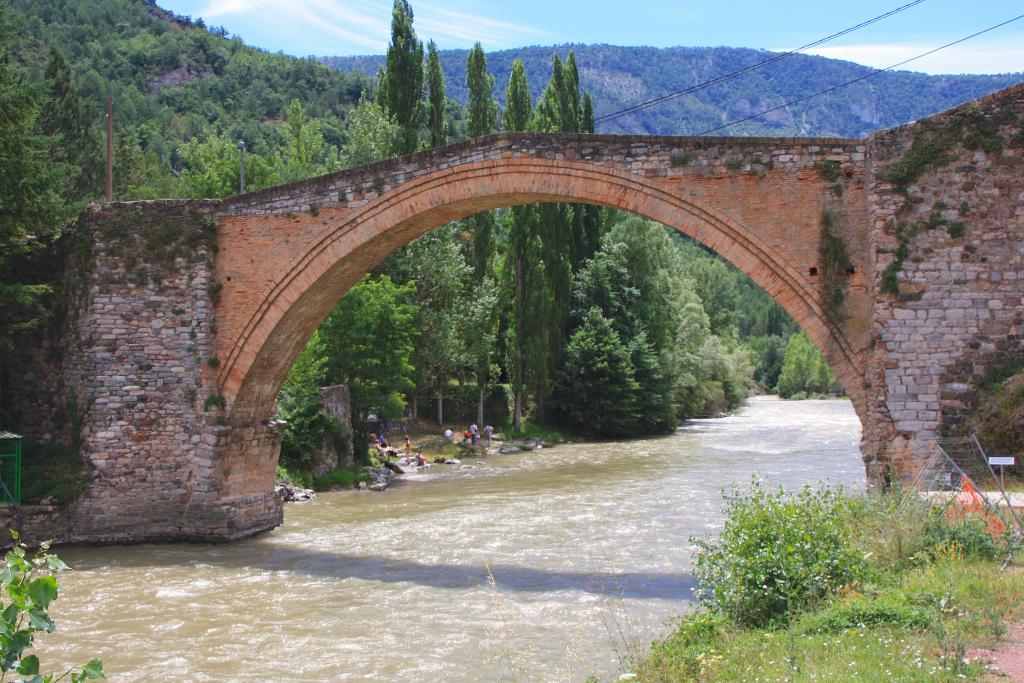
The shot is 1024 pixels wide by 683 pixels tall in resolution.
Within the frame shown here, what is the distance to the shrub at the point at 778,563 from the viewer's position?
18.3 ft

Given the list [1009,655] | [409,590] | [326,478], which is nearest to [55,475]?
[409,590]

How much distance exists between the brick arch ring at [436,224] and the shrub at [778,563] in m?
3.80

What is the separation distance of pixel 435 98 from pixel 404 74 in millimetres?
1334

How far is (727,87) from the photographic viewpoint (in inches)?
6727

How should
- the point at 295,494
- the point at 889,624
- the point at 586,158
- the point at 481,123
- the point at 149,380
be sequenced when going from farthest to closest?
1. the point at 481,123
2. the point at 295,494
3. the point at 149,380
4. the point at 586,158
5. the point at 889,624

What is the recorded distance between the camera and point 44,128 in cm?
2988

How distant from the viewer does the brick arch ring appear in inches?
381

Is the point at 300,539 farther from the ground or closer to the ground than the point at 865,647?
closer to the ground

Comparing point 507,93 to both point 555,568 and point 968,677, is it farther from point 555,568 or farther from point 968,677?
point 968,677

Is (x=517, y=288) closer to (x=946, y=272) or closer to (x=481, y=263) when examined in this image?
(x=481, y=263)

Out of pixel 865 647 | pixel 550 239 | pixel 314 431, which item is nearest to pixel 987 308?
pixel 865 647

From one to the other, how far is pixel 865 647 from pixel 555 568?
5584 mm

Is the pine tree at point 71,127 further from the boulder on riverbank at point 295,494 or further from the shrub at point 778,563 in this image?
the shrub at point 778,563

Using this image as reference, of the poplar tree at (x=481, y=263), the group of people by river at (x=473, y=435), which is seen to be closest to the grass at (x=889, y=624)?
the group of people by river at (x=473, y=435)
